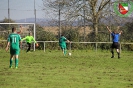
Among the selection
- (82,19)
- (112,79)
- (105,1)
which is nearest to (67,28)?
(82,19)

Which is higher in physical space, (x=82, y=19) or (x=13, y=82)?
(x=82, y=19)

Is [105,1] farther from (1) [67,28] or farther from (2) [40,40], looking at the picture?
(2) [40,40]

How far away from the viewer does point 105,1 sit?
142 ft

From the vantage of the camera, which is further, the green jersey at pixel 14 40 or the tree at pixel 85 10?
the tree at pixel 85 10

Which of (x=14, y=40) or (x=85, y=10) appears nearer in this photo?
(x=14, y=40)

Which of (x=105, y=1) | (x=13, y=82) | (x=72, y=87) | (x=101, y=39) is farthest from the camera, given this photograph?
(x=105, y=1)

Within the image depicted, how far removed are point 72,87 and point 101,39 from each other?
28.7 metres

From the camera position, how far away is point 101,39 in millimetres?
40375

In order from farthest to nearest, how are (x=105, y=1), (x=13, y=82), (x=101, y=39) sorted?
(x=105, y=1) → (x=101, y=39) → (x=13, y=82)

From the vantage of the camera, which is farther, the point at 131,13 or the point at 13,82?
the point at 131,13

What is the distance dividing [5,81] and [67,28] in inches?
1150

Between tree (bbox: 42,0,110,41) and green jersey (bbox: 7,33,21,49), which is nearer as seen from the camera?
green jersey (bbox: 7,33,21,49)

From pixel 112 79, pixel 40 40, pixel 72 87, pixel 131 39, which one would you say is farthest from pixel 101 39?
pixel 72 87

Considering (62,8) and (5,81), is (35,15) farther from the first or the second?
(5,81)
